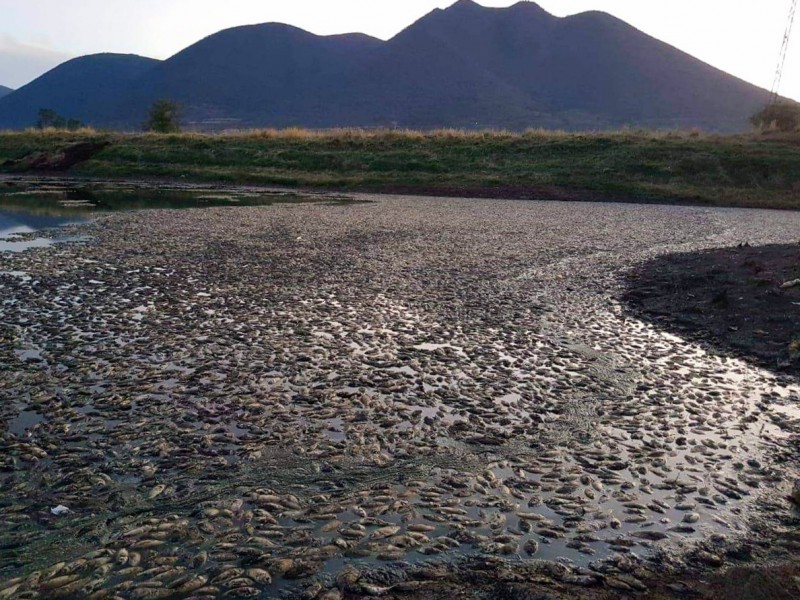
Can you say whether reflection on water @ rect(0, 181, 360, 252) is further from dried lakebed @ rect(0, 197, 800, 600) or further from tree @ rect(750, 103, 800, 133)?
tree @ rect(750, 103, 800, 133)

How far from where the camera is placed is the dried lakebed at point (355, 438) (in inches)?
250

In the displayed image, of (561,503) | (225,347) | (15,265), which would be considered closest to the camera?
(561,503)

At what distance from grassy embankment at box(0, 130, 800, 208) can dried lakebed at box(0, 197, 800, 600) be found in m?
36.2

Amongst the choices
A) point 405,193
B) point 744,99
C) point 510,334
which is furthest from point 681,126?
point 510,334

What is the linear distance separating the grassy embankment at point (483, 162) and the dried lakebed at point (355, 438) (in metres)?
36.2

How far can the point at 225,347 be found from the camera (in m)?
12.3

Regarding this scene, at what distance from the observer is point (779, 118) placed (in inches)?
2894

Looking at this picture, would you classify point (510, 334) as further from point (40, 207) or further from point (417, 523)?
point (40, 207)

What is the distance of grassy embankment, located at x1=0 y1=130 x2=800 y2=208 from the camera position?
168ft

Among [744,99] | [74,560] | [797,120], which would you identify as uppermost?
[744,99]

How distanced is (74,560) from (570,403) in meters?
7.08

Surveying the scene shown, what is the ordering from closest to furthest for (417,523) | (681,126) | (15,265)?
(417,523), (15,265), (681,126)

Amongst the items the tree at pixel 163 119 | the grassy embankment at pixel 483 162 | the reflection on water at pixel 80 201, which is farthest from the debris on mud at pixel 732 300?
the tree at pixel 163 119

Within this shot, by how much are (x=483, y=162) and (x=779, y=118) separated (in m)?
38.6
